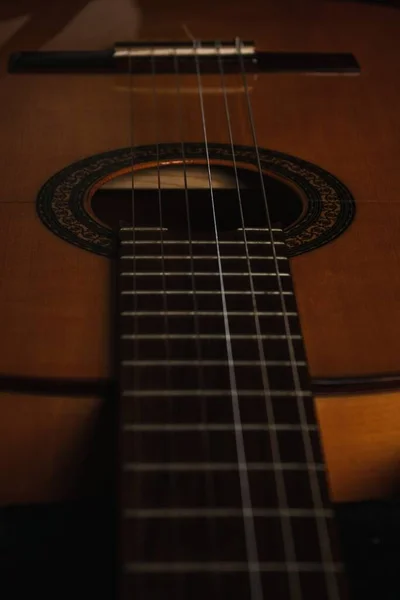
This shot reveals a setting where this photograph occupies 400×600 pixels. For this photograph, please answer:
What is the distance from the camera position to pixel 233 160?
95cm

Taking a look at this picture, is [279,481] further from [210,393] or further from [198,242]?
[198,242]

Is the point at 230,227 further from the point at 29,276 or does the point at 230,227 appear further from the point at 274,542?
the point at 274,542

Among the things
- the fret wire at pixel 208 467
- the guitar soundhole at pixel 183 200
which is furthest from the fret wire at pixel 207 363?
the guitar soundhole at pixel 183 200

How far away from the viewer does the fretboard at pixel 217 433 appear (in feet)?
1.61

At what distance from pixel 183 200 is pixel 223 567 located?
62 cm

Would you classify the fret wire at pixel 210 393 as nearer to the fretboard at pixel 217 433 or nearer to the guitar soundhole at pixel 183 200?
the fretboard at pixel 217 433

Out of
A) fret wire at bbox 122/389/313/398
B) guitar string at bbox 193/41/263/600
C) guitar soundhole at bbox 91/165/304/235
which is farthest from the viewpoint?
guitar soundhole at bbox 91/165/304/235

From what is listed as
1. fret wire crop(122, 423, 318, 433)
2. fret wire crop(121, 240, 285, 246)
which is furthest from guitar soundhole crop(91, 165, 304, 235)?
fret wire crop(122, 423, 318, 433)

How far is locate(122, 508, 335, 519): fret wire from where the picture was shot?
522 millimetres

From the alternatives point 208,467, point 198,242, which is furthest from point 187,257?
point 208,467

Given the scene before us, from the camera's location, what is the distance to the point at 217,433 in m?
0.58

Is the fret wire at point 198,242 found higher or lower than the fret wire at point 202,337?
higher

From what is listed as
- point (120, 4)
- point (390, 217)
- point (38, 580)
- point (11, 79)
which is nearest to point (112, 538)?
point (38, 580)

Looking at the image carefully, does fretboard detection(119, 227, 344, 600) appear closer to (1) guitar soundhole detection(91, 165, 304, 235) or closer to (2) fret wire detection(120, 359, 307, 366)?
(2) fret wire detection(120, 359, 307, 366)
